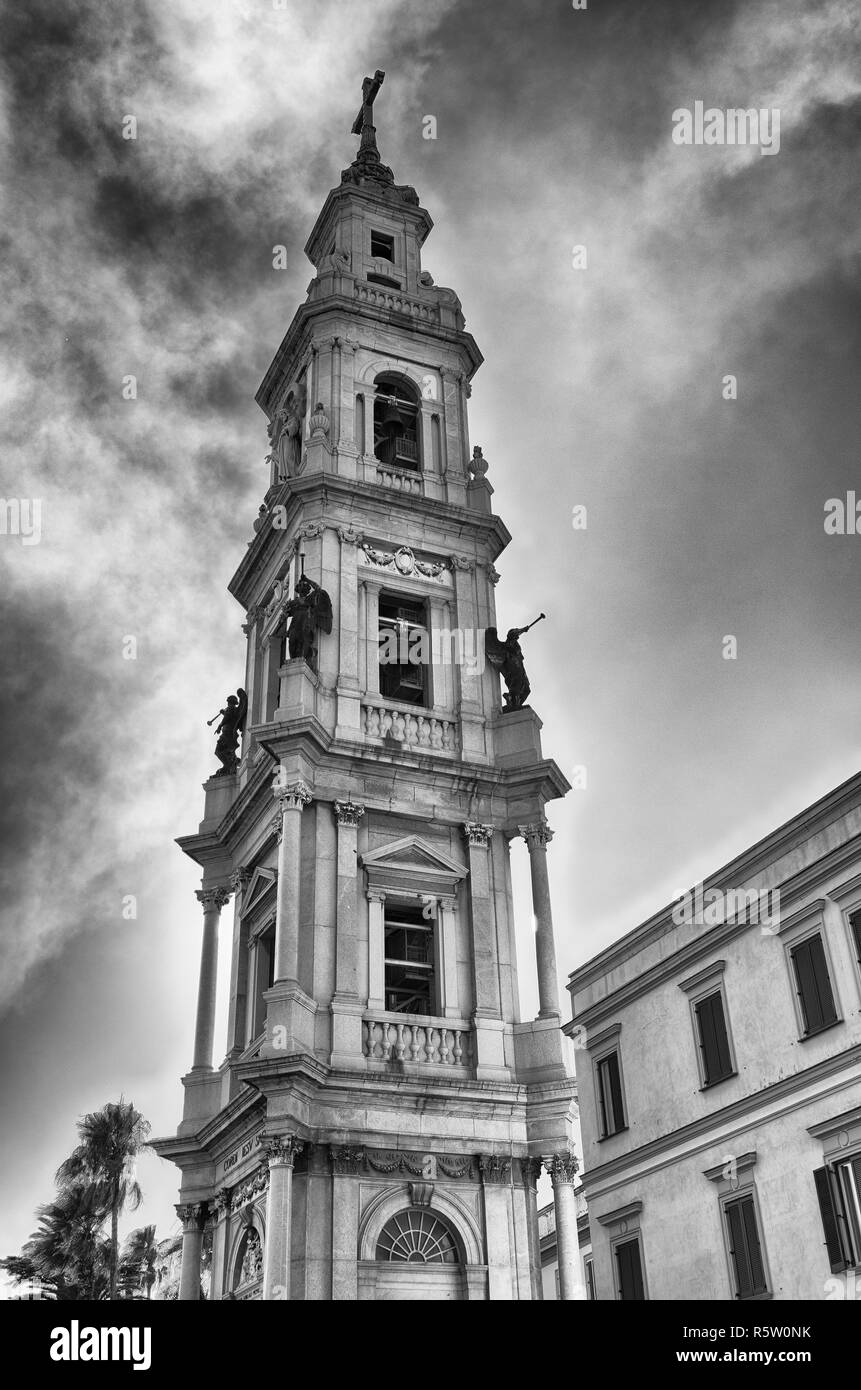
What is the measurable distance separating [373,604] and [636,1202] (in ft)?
50.3

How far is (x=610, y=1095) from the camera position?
115ft

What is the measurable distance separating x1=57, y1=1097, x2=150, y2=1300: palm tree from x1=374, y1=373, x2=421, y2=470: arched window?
926 inches

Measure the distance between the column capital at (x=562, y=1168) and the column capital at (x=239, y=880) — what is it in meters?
8.84

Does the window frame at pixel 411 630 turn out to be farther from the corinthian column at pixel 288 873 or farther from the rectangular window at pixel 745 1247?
the rectangular window at pixel 745 1247

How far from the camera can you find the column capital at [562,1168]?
83.4 ft

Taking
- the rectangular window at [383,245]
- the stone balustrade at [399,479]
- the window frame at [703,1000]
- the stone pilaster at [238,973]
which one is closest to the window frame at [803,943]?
the window frame at [703,1000]

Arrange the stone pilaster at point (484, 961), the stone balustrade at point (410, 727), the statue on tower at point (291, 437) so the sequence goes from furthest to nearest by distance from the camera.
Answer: the statue on tower at point (291, 437) → the stone balustrade at point (410, 727) → the stone pilaster at point (484, 961)

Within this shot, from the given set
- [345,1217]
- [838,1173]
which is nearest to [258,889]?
[345,1217]

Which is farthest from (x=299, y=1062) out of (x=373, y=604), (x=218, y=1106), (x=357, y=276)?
(x=357, y=276)

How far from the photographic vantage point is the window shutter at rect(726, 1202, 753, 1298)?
1117 inches

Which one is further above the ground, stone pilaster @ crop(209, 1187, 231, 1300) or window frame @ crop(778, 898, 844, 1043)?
window frame @ crop(778, 898, 844, 1043)

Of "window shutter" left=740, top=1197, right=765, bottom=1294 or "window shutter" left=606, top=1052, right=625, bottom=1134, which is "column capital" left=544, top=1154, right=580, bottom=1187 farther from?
"window shutter" left=606, top=1052, right=625, bottom=1134

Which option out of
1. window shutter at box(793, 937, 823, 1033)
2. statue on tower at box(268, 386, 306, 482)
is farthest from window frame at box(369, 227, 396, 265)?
window shutter at box(793, 937, 823, 1033)
